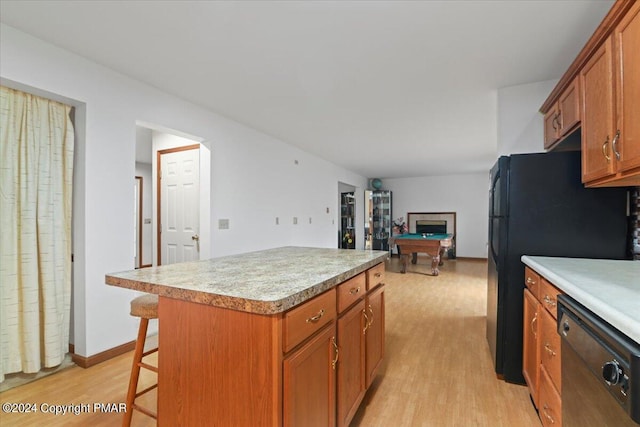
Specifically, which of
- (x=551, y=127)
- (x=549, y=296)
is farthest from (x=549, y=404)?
(x=551, y=127)

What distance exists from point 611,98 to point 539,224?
86 cm

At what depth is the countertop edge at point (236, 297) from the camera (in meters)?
0.94

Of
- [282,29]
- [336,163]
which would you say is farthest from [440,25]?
[336,163]

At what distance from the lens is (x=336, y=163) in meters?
6.60

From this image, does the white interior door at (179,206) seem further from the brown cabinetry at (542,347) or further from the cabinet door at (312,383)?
the brown cabinetry at (542,347)

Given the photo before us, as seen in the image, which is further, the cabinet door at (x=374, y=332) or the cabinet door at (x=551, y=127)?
the cabinet door at (x=551, y=127)

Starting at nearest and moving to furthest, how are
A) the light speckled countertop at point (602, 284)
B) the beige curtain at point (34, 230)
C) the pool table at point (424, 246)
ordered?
the light speckled countertop at point (602, 284) < the beige curtain at point (34, 230) < the pool table at point (424, 246)

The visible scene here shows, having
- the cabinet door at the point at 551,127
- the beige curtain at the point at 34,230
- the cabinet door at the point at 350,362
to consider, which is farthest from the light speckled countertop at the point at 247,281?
the cabinet door at the point at 551,127

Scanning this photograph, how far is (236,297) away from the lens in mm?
984

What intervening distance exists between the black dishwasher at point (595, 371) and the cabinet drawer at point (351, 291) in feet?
2.83

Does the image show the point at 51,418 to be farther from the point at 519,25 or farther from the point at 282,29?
the point at 519,25

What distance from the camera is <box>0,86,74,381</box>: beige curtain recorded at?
80.6 inches

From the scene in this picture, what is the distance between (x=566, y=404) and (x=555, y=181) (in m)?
1.36

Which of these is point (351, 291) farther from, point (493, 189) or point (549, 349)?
point (493, 189)
